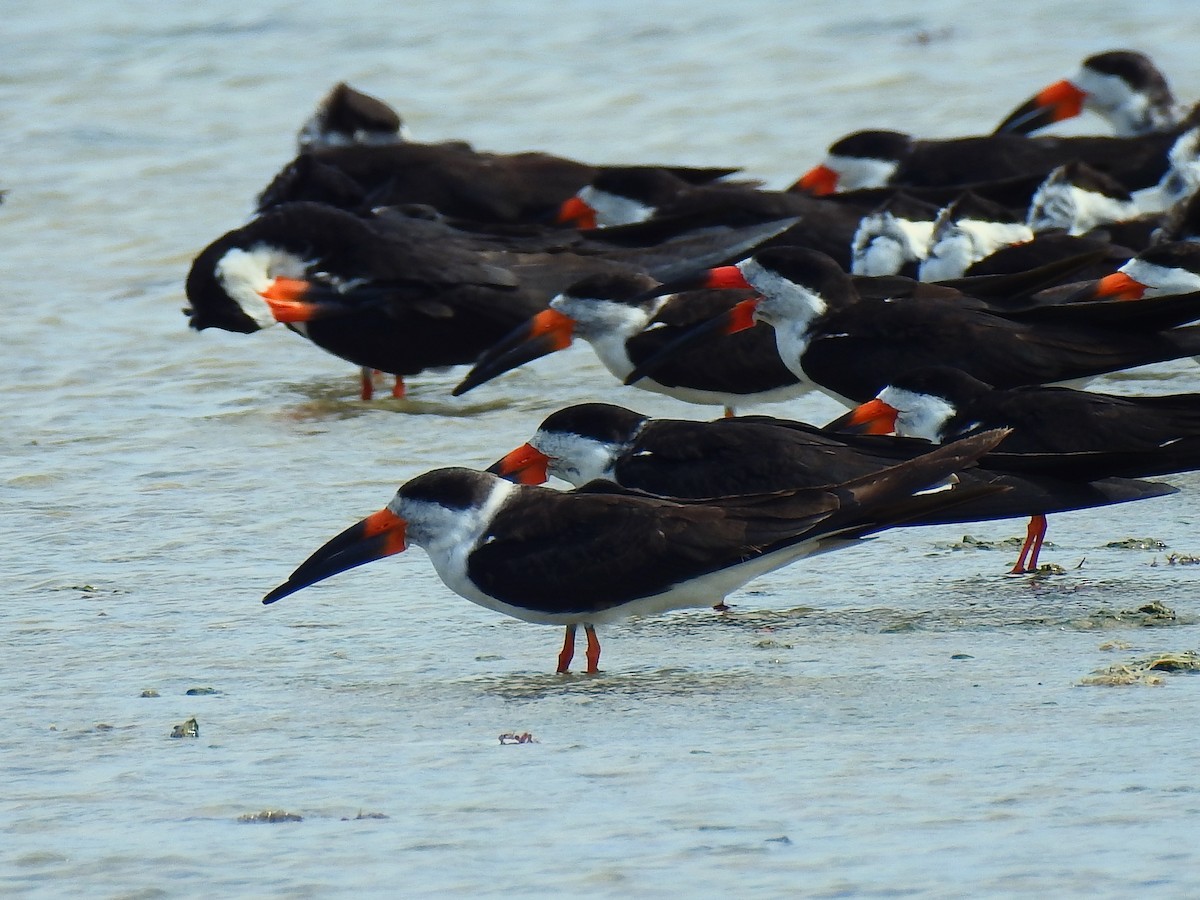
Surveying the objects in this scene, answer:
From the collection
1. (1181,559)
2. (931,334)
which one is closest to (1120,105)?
(931,334)

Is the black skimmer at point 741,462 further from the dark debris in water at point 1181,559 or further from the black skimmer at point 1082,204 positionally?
the black skimmer at point 1082,204

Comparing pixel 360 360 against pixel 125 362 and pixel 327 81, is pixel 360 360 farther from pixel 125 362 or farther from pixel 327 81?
pixel 327 81

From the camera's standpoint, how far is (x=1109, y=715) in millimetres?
Result: 4465

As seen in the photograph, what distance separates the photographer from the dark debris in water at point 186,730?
4562mm

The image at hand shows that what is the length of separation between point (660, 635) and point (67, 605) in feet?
5.21

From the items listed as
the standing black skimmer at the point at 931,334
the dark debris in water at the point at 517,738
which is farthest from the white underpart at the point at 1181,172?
the dark debris in water at the point at 517,738

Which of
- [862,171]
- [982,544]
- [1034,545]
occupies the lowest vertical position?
[982,544]

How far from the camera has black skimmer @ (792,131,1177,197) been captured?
11.5 metres

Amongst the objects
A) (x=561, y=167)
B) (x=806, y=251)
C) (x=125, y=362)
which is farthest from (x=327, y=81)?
(x=806, y=251)

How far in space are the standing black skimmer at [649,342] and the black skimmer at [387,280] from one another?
57cm

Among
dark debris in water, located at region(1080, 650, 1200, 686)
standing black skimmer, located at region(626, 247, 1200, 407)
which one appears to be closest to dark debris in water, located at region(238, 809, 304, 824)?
dark debris in water, located at region(1080, 650, 1200, 686)

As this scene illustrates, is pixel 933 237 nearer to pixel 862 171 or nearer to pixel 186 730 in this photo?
pixel 862 171

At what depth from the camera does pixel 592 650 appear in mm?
5207

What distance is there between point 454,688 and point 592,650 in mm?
371
